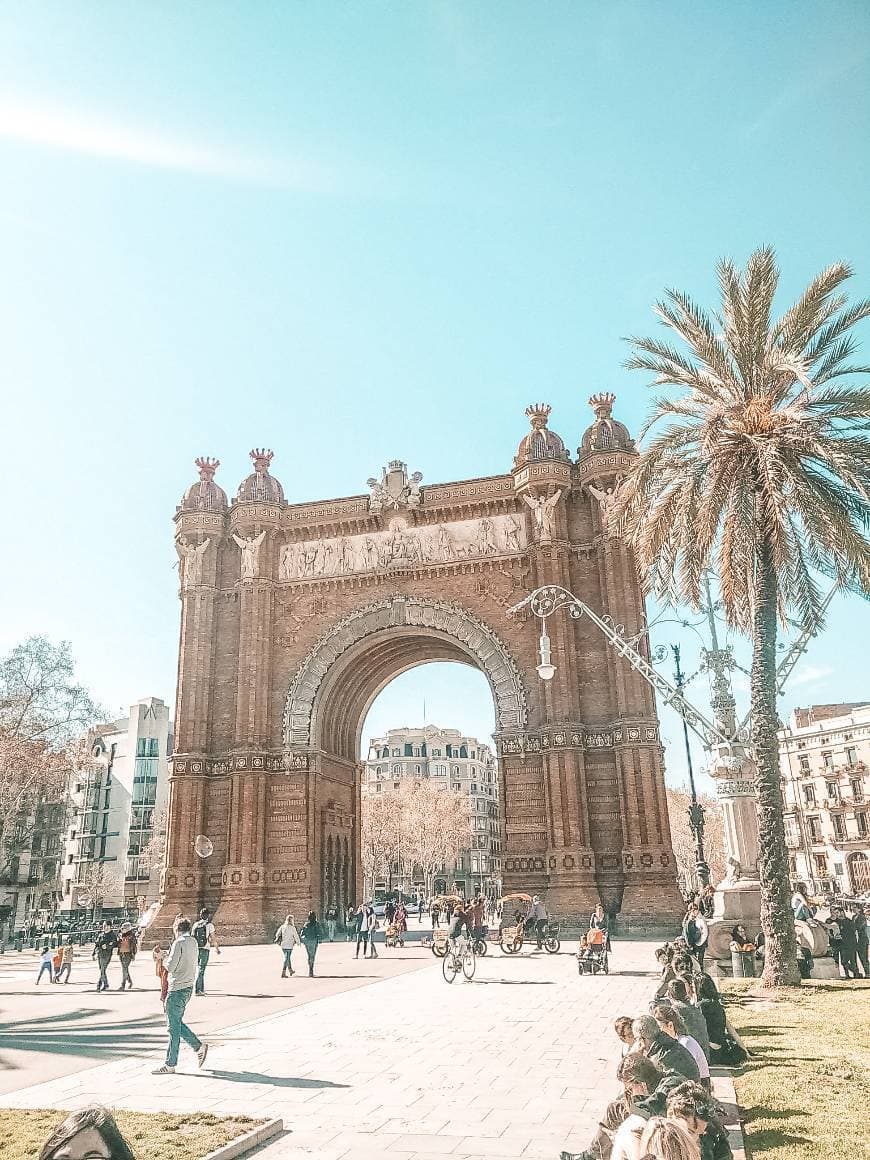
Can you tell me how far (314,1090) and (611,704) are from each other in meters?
21.7

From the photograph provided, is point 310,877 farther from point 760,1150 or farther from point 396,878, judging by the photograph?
point 396,878

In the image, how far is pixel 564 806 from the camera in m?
28.1

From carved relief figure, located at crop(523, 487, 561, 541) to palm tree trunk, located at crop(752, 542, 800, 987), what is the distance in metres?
14.7

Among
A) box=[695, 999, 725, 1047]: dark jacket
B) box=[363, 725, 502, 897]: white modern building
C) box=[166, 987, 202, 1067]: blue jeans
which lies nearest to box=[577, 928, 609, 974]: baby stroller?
box=[695, 999, 725, 1047]: dark jacket

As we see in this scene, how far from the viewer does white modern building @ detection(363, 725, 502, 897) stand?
9888 cm

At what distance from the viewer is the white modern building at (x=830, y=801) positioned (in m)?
66.9

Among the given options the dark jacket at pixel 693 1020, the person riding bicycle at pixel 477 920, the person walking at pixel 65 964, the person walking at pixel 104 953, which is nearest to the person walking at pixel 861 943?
the person riding bicycle at pixel 477 920

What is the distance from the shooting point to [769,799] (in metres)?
15.6

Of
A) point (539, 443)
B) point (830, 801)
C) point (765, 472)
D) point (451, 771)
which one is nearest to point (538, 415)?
point (539, 443)

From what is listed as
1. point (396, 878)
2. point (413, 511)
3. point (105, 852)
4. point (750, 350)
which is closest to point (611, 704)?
point (413, 511)

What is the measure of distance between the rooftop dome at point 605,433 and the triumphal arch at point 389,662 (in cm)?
6

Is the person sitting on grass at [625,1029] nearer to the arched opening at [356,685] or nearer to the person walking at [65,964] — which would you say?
the person walking at [65,964]

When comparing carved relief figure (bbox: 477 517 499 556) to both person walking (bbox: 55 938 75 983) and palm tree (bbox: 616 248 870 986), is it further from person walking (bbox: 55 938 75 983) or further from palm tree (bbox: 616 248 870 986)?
person walking (bbox: 55 938 75 983)

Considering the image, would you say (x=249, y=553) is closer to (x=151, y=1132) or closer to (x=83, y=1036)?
(x=83, y=1036)
